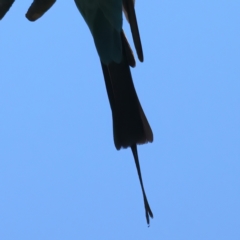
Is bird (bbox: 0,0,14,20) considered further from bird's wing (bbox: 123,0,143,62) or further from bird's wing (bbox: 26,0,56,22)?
bird's wing (bbox: 123,0,143,62)

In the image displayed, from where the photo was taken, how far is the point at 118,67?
3.12ft

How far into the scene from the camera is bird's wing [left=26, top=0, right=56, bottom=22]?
90 centimetres

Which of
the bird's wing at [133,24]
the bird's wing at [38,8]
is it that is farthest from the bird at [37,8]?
the bird's wing at [133,24]

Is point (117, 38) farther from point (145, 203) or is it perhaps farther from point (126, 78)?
point (145, 203)

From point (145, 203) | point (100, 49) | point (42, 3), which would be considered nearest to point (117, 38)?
point (100, 49)

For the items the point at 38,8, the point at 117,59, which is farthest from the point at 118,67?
the point at 38,8

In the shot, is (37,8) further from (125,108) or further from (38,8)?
(125,108)

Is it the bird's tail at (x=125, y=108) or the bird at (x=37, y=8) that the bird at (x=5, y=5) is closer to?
the bird at (x=37, y=8)

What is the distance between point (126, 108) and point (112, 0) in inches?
8.0

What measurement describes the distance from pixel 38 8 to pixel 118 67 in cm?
18

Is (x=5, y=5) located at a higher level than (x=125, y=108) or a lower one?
higher

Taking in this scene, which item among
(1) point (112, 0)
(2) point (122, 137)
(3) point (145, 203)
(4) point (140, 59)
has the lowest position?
(3) point (145, 203)

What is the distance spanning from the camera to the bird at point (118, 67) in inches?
36.0

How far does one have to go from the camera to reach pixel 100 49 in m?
0.94
